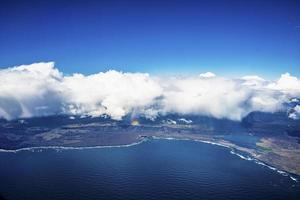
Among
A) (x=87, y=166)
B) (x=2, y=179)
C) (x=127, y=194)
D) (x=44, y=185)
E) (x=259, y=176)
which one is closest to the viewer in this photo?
(x=127, y=194)

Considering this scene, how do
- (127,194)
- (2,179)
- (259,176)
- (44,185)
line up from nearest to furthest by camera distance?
(127,194), (44,185), (2,179), (259,176)

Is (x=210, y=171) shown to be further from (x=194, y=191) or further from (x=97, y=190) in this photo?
(x=97, y=190)

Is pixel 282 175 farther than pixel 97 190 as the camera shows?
Yes

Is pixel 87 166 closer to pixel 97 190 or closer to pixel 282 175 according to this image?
pixel 97 190

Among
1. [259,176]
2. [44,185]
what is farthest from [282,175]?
[44,185]

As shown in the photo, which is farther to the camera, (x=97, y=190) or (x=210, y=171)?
(x=210, y=171)

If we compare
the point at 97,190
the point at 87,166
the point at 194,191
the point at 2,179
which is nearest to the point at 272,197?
the point at 194,191

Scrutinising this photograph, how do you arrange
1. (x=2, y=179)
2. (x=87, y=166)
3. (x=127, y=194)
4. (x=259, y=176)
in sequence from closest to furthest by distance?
(x=127, y=194), (x=2, y=179), (x=259, y=176), (x=87, y=166)

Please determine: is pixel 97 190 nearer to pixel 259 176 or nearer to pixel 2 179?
pixel 2 179

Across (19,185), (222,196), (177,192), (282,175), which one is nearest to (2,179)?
(19,185)
